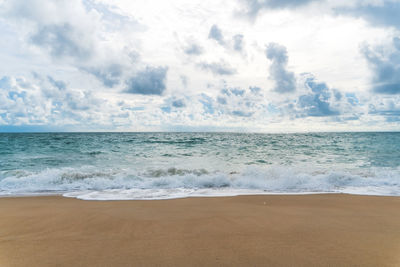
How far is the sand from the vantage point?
11.1 ft

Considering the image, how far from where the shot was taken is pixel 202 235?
4.25m

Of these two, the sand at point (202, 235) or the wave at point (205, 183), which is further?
the wave at point (205, 183)

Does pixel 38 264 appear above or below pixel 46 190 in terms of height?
above

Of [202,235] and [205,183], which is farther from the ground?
[202,235]

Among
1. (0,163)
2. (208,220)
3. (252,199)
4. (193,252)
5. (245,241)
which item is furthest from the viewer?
(0,163)

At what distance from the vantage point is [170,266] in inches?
126

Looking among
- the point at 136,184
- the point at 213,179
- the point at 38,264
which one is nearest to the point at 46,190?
the point at 136,184

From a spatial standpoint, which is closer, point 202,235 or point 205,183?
point 202,235

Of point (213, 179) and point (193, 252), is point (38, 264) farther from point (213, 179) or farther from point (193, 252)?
point (213, 179)

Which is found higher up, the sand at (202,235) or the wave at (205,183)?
the sand at (202,235)

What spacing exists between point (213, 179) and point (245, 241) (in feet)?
23.6

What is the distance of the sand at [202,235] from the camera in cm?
→ 339

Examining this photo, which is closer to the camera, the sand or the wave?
the sand

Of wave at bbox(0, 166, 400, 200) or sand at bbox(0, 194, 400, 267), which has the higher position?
sand at bbox(0, 194, 400, 267)
